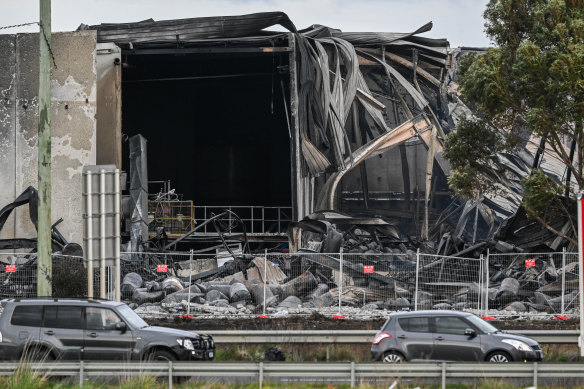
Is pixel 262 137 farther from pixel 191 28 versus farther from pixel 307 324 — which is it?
pixel 307 324

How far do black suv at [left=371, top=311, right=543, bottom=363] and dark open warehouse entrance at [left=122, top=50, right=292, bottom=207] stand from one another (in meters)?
35.0

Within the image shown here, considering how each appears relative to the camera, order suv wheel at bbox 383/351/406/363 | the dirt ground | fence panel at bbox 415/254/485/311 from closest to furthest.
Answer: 1. suv wheel at bbox 383/351/406/363
2. the dirt ground
3. fence panel at bbox 415/254/485/311

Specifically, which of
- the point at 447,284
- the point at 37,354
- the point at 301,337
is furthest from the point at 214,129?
the point at 37,354

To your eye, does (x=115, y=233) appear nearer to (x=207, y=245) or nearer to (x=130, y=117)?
(x=207, y=245)

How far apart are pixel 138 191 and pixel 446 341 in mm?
23745

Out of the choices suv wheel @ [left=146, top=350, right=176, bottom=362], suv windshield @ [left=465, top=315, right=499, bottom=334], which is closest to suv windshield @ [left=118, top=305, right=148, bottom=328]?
suv wheel @ [left=146, top=350, right=176, bottom=362]

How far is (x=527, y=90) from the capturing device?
27.1 meters

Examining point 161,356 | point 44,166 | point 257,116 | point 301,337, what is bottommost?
point 301,337

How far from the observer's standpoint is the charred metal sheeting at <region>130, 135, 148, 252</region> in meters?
37.6

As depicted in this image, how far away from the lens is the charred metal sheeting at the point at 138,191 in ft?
123

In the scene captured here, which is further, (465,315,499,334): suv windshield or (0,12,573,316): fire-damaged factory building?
(0,12,573,316): fire-damaged factory building

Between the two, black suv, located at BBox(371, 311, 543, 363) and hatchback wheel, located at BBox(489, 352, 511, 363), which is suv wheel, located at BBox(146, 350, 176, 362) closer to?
black suv, located at BBox(371, 311, 543, 363)

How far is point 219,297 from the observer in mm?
27828

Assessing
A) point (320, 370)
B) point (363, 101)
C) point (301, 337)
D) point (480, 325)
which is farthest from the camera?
point (363, 101)
